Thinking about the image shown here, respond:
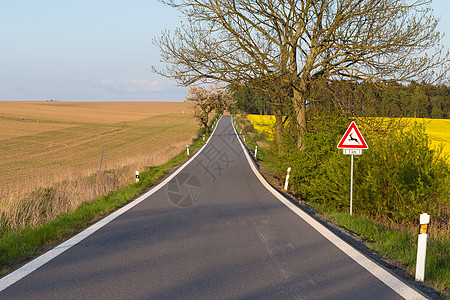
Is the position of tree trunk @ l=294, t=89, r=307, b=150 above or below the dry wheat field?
above

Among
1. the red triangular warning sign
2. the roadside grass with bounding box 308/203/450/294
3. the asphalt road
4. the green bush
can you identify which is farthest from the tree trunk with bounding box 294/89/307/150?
the roadside grass with bounding box 308/203/450/294

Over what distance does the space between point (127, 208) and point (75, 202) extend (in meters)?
2.25

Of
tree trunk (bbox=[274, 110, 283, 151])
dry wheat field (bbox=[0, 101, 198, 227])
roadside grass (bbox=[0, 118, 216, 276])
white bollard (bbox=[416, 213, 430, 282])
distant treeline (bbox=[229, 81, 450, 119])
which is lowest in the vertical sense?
dry wheat field (bbox=[0, 101, 198, 227])

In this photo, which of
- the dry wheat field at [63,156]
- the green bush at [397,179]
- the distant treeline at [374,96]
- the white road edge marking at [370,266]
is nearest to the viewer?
the white road edge marking at [370,266]

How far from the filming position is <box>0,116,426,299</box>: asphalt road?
393 cm

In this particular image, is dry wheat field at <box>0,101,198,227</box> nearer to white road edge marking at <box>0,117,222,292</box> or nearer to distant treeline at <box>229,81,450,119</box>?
white road edge marking at <box>0,117,222,292</box>

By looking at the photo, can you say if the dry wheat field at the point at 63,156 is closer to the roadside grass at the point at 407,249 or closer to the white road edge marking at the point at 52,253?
the white road edge marking at the point at 52,253

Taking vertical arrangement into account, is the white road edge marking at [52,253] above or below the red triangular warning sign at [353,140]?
below

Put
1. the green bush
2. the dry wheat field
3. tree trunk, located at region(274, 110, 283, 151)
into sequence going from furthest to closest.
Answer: tree trunk, located at region(274, 110, 283, 151) → the dry wheat field → the green bush

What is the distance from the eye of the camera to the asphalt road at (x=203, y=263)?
393cm

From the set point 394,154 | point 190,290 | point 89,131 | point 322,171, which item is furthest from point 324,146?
point 89,131

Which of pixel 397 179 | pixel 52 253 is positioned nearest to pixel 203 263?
pixel 52 253

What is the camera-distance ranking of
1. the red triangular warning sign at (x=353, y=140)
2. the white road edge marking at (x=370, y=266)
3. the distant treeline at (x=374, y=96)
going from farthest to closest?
the distant treeline at (x=374, y=96), the red triangular warning sign at (x=353, y=140), the white road edge marking at (x=370, y=266)

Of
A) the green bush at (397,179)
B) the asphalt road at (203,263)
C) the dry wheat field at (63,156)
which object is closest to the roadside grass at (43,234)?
the asphalt road at (203,263)
